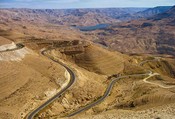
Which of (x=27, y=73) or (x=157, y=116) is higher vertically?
(x=157, y=116)

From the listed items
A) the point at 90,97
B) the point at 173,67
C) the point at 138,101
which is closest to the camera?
the point at 138,101

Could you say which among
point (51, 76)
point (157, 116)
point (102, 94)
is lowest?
point (102, 94)

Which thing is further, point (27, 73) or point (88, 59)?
point (88, 59)

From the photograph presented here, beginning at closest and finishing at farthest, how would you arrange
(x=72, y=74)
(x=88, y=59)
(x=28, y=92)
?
(x=28, y=92) → (x=72, y=74) → (x=88, y=59)

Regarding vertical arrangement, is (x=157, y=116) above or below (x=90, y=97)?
above

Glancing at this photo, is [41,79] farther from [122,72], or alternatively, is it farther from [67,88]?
[122,72]

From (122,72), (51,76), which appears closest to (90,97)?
(51,76)

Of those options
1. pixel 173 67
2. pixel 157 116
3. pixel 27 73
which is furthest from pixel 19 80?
pixel 173 67

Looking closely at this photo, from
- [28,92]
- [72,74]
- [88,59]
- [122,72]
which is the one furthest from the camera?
[88,59]

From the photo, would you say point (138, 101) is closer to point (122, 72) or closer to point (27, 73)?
point (27, 73)
